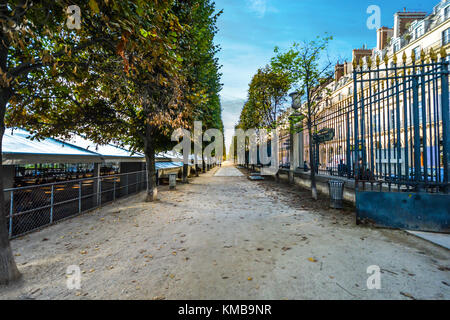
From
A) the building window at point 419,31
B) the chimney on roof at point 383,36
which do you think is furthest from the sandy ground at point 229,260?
the chimney on roof at point 383,36

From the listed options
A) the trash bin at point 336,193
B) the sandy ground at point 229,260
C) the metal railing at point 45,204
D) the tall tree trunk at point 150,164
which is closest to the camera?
the sandy ground at point 229,260

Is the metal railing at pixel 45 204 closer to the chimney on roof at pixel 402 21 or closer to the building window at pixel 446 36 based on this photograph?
the building window at pixel 446 36

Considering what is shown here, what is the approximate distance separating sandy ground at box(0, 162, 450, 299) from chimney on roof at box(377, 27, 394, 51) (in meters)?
34.5

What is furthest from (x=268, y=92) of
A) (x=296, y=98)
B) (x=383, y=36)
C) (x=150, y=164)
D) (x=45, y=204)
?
(x=383, y=36)

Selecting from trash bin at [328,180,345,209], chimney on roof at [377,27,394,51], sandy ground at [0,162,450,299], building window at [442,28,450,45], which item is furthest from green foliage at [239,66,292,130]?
chimney on roof at [377,27,394,51]

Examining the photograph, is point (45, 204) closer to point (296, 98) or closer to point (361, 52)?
point (296, 98)

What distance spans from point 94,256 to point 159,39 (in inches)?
171

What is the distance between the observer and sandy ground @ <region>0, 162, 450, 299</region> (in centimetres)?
286

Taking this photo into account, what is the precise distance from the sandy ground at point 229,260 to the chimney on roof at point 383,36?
3451 cm

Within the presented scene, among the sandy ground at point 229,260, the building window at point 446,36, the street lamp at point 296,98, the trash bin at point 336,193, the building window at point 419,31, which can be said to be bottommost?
the sandy ground at point 229,260

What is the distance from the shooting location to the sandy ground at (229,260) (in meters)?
2.86

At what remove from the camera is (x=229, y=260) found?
3762mm

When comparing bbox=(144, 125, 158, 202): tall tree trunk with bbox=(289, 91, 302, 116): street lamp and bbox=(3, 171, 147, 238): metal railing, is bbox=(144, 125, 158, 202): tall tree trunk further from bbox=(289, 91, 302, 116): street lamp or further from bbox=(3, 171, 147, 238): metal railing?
bbox=(289, 91, 302, 116): street lamp
